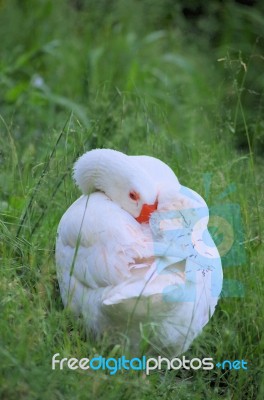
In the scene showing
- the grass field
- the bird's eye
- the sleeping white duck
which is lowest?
the grass field

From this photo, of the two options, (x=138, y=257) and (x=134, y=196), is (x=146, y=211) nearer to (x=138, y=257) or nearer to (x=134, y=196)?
(x=134, y=196)

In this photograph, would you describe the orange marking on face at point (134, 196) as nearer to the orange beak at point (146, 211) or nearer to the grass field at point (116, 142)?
the orange beak at point (146, 211)

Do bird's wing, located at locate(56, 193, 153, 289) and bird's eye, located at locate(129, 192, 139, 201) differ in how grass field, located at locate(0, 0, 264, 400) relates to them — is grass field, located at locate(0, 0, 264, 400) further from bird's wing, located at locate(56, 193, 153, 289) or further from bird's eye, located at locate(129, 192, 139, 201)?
bird's eye, located at locate(129, 192, 139, 201)

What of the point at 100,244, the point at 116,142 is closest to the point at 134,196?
the point at 100,244

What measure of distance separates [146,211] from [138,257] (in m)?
0.22

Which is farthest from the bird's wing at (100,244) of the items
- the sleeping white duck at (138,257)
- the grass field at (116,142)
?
the grass field at (116,142)

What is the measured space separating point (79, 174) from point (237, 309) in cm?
68

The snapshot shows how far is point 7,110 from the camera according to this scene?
4.77 metres

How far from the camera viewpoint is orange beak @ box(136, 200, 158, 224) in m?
3.00

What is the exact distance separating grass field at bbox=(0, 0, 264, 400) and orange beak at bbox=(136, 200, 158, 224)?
13.3 inches

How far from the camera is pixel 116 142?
13.2ft

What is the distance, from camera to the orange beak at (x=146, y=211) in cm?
300

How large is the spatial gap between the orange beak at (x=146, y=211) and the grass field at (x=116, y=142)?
1.11 feet

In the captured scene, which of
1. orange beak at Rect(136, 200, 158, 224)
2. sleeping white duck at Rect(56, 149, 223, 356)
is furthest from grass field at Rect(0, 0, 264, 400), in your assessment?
orange beak at Rect(136, 200, 158, 224)
